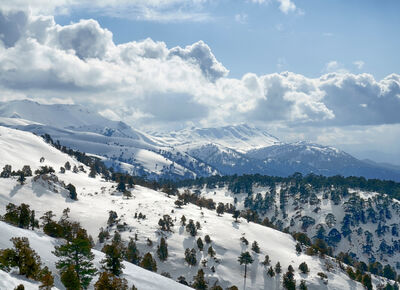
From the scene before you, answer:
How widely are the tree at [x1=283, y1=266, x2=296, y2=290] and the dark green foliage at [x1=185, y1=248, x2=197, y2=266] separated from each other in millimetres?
33902

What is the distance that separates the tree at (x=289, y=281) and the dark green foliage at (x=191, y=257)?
3390cm

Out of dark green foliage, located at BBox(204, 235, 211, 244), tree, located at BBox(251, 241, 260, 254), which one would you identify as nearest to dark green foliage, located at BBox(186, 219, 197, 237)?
dark green foliage, located at BBox(204, 235, 211, 244)

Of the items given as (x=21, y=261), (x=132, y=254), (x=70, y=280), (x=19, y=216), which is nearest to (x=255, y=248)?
(x=132, y=254)

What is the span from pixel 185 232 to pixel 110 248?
297 feet

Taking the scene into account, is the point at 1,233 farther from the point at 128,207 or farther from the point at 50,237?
the point at 128,207

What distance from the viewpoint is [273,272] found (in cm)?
13225

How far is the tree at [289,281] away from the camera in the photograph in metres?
120

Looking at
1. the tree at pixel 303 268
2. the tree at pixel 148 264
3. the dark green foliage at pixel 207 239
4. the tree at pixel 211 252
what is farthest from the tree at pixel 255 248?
the tree at pixel 148 264

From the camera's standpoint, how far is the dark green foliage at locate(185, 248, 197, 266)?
126312mm

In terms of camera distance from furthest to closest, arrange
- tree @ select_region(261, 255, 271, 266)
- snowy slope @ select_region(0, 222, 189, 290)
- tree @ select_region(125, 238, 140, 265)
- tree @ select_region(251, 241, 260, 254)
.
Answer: tree @ select_region(251, 241, 260, 254) → tree @ select_region(261, 255, 271, 266) → tree @ select_region(125, 238, 140, 265) → snowy slope @ select_region(0, 222, 189, 290)

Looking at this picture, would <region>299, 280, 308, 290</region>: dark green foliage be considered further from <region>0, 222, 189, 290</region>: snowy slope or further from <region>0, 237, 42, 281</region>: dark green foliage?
<region>0, 237, 42, 281</region>: dark green foliage

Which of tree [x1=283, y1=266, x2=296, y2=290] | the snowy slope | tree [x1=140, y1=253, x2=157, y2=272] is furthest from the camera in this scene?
tree [x1=283, y1=266, x2=296, y2=290]

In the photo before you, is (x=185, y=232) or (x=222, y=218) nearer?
(x=185, y=232)

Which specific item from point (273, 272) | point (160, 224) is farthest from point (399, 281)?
point (160, 224)
